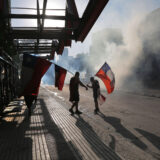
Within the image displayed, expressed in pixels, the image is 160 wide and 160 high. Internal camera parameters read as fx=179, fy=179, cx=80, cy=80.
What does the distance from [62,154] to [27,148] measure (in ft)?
2.75

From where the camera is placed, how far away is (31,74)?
20.0ft

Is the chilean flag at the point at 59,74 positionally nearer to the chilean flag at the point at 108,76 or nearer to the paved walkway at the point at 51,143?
the chilean flag at the point at 108,76

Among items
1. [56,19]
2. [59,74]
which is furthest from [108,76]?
[56,19]

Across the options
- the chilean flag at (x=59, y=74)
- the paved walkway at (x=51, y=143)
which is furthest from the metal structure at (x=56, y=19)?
the paved walkway at (x=51, y=143)

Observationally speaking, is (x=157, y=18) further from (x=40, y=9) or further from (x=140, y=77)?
(x=40, y=9)

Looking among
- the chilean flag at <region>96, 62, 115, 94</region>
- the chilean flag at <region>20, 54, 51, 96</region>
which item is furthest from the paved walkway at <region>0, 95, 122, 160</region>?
the chilean flag at <region>96, 62, 115, 94</region>

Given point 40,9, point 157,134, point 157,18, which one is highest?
point 157,18

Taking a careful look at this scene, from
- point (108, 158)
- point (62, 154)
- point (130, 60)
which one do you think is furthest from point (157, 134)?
point (130, 60)

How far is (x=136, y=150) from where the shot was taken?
368 centimetres

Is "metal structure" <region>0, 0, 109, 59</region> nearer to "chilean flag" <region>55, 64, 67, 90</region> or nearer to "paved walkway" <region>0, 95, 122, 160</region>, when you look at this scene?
"chilean flag" <region>55, 64, 67, 90</region>

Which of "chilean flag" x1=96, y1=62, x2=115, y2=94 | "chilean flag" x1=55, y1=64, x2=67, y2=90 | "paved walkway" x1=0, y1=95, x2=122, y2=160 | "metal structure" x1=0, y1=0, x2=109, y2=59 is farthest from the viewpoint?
"chilean flag" x1=96, y1=62, x2=115, y2=94

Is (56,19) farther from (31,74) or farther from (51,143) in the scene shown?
(51,143)

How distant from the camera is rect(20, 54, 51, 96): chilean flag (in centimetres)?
602

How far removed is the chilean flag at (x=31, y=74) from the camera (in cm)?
602
